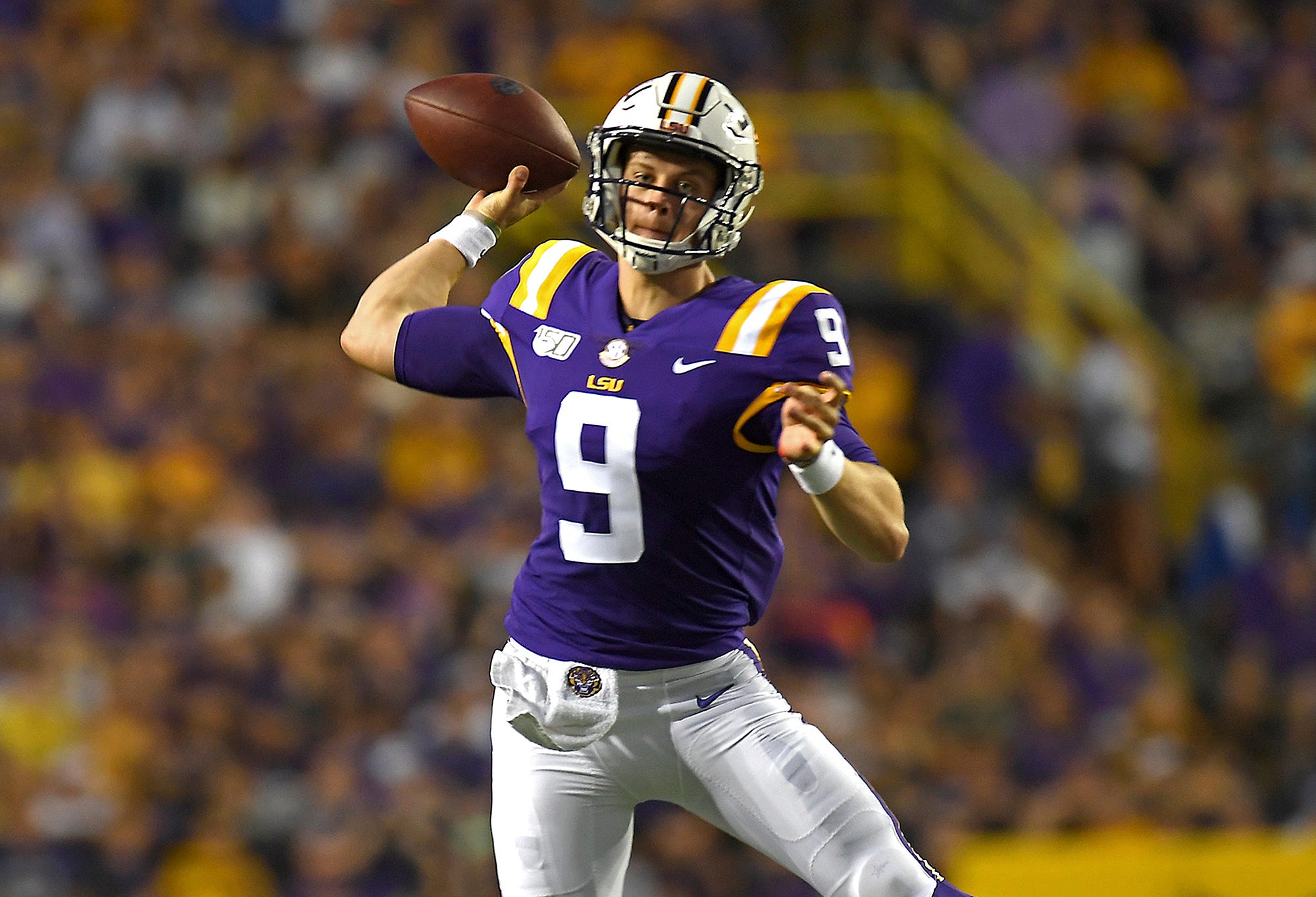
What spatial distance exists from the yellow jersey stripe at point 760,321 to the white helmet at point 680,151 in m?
0.15

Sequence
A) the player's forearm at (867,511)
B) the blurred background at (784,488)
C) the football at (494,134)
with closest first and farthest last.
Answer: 1. the player's forearm at (867,511)
2. the football at (494,134)
3. the blurred background at (784,488)

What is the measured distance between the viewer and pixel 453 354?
140 inches

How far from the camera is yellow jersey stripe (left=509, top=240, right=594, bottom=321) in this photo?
3490 millimetres

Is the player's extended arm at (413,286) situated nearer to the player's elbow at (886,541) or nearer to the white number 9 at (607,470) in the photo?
the white number 9 at (607,470)

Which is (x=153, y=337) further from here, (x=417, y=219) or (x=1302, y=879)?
(x=1302, y=879)

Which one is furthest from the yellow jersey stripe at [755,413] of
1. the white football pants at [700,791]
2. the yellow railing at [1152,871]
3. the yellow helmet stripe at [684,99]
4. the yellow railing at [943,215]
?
the yellow railing at [943,215]

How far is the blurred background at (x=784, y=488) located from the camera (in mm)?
6922

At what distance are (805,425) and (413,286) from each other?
40.8 inches

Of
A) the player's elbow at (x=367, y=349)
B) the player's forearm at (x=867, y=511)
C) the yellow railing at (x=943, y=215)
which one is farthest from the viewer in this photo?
the yellow railing at (x=943, y=215)

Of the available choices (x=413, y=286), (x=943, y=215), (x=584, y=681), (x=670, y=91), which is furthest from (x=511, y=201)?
(x=943, y=215)

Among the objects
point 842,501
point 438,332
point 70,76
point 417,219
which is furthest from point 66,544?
point 842,501

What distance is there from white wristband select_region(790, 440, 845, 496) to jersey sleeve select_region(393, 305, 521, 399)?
0.69 meters

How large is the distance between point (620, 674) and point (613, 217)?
2.73 ft

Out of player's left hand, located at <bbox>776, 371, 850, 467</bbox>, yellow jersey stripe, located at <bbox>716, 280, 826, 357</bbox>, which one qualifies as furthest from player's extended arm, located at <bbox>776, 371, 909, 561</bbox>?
yellow jersey stripe, located at <bbox>716, 280, 826, 357</bbox>
